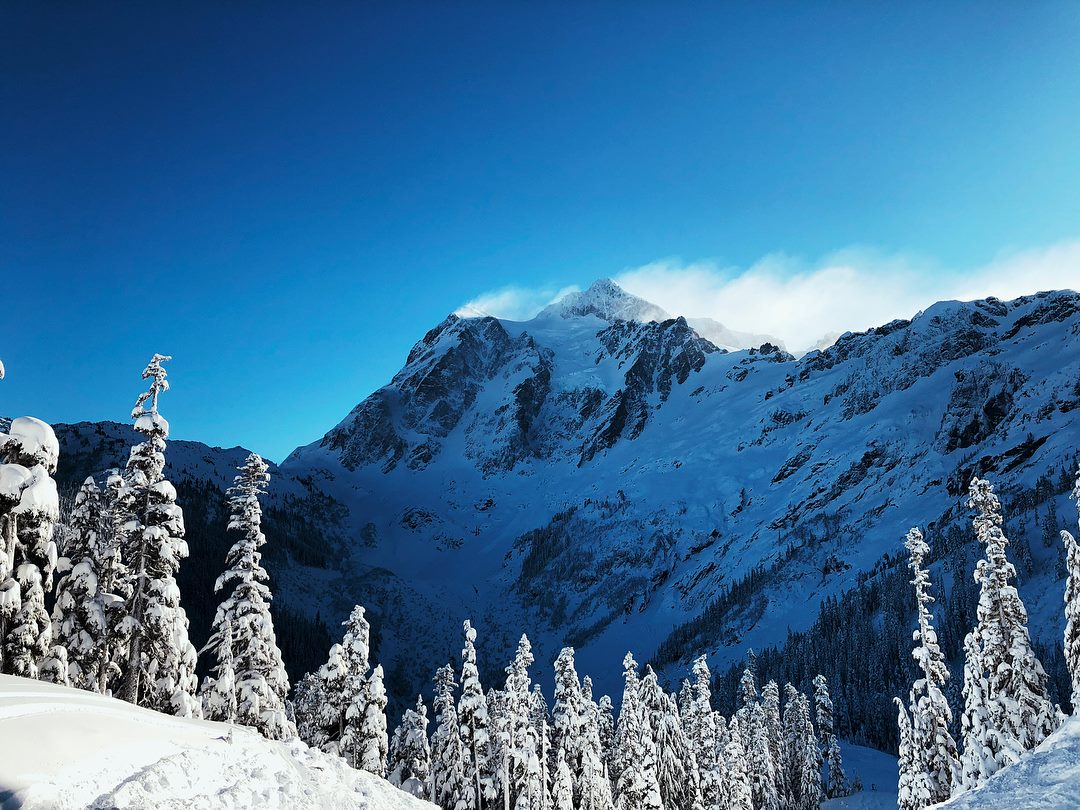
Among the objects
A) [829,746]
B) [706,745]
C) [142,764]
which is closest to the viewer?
[142,764]

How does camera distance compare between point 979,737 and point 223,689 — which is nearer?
point 223,689

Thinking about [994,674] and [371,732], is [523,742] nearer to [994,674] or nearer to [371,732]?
[371,732]

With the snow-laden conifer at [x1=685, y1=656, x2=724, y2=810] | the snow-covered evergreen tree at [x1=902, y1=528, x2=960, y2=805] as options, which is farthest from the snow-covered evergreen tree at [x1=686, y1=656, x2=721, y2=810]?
the snow-covered evergreen tree at [x1=902, y1=528, x2=960, y2=805]

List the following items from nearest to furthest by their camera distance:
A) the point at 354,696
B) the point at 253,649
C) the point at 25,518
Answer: the point at 25,518
the point at 253,649
the point at 354,696

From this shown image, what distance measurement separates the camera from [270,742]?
1403 centimetres

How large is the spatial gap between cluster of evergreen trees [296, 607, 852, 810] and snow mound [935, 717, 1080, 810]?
73.8 ft

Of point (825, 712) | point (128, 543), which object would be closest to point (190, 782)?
point (128, 543)

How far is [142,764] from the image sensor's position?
11023 millimetres

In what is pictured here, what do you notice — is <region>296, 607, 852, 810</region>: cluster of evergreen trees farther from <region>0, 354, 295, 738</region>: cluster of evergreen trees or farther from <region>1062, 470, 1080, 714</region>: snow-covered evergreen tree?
<region>1062, 470, 1080, 714</region>: snow-covered evergreen tree

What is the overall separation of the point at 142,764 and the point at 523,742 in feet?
98.4

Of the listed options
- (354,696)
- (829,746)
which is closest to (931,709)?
(354,696)

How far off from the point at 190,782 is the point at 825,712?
79.2 meters

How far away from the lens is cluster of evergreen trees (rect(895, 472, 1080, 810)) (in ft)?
80.4

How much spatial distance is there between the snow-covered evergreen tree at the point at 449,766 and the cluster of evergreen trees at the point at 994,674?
21845 mm
